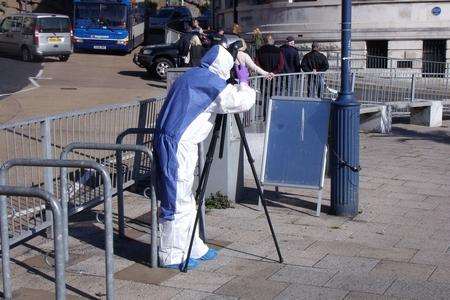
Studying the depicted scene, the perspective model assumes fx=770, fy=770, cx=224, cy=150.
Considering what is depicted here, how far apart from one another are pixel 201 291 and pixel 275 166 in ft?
9.59

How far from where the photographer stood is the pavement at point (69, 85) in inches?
708

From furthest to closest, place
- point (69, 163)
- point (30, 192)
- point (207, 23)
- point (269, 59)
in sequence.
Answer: point (207, 23) < point (269, 59) < point (69, 163) < point (30, 192)

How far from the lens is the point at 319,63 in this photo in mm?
16125

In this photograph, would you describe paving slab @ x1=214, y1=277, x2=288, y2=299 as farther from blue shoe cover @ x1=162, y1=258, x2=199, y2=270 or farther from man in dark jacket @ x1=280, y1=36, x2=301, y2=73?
man in dark jacket @ x1=280, y1=36, x2=301, y2=73

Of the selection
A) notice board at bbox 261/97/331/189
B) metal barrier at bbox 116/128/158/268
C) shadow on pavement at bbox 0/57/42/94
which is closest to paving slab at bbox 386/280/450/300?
metal barrier at bbox 116/128/158/268

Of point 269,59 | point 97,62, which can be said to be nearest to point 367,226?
A: point 269,59

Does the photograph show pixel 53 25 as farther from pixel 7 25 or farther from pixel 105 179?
pixel 105 179

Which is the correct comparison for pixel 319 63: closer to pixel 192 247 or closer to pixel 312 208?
pixel 312 208

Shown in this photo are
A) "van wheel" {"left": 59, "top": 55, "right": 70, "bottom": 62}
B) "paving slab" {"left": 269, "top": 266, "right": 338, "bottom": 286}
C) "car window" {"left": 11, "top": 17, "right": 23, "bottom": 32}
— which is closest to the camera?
"paving slab" {"left": 269, "top": 266, "right": 338, "bottom": 286}

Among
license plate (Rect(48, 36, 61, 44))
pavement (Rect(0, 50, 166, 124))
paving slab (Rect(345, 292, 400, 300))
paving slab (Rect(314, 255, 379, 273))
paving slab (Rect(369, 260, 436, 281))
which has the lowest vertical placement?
paving slab (Rect(345, 292, 400, 300))

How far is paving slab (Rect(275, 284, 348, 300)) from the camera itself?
572cm

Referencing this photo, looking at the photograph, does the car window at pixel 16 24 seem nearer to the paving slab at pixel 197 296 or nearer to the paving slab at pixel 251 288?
the paving slab at pixel 251 288

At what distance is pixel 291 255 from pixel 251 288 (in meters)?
0.98

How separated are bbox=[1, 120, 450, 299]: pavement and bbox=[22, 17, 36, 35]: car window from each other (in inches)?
908
